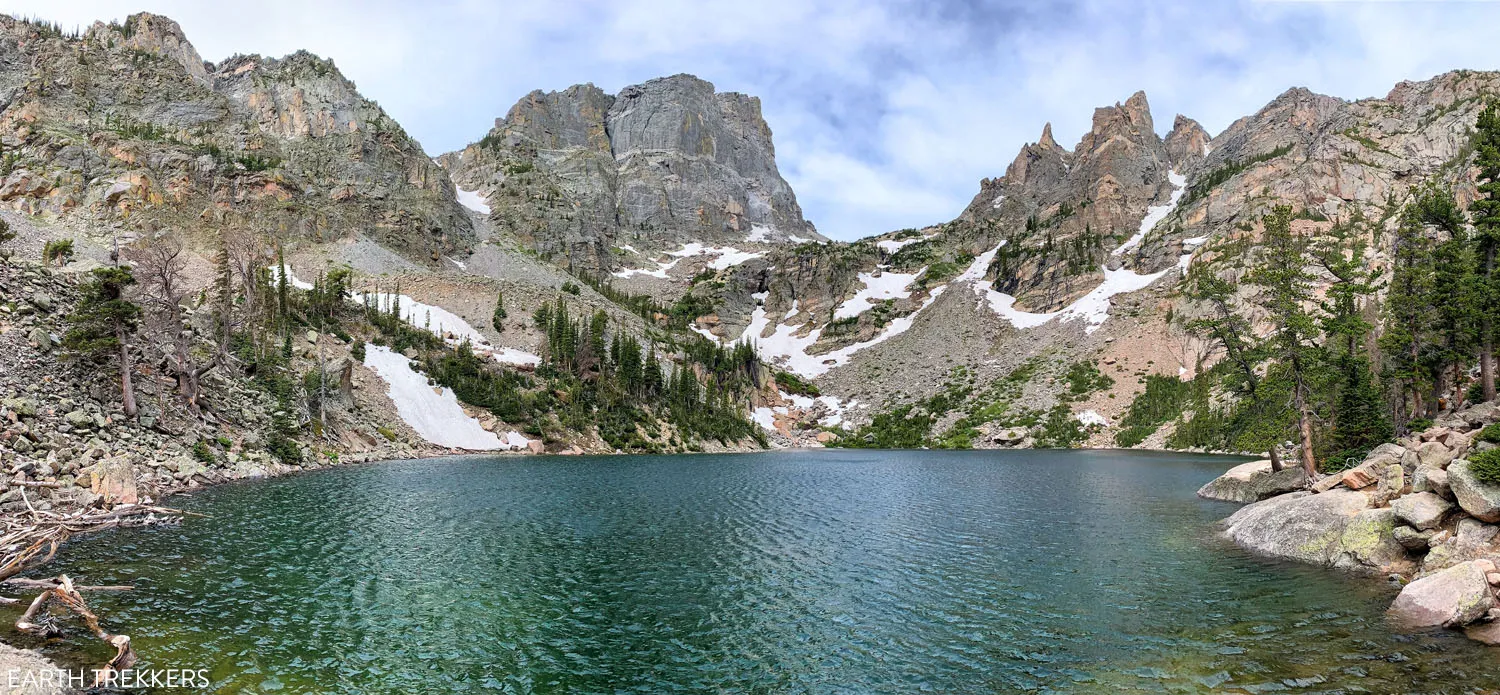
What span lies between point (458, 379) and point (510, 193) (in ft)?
408

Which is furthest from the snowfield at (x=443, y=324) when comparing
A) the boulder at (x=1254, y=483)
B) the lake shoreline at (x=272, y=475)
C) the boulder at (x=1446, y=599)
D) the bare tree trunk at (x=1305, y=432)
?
the boulder at (x=1446, y=599)

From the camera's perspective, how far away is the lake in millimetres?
13516

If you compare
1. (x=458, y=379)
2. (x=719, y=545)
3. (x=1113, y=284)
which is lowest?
(x=719, y=545)

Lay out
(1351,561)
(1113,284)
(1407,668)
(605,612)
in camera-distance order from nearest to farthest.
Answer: (1407,668) → (605,612) → (1351,561) → (1113,284)

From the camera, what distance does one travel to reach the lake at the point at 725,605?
13.5 m

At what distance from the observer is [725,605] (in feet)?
62.5

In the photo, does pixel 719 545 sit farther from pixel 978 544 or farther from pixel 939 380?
pixel 939 380

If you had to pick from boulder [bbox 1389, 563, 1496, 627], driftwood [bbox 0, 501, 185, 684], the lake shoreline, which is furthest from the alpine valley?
driftwood [bbox 0, 501, 185, 684]

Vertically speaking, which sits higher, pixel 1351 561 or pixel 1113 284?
pixel 1113 284

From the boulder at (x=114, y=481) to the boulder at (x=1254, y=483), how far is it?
184ft

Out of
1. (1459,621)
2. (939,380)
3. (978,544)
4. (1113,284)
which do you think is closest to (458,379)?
(978,544)

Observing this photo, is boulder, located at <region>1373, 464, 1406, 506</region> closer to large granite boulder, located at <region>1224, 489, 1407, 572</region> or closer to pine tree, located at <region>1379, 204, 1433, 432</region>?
large granite boulder, located at <region>1224, 489, 1407, 572</region>

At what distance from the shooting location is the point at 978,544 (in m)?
28.0

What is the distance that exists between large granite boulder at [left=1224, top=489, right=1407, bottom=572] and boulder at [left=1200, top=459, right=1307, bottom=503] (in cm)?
762
